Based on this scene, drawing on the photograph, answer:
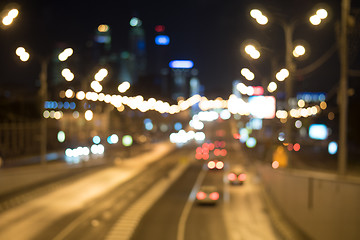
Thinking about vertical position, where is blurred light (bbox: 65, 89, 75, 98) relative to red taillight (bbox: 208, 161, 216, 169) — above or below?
above

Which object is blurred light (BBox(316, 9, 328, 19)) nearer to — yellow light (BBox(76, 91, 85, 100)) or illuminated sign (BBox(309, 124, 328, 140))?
yellow light (BBox(76, 91, 85, 100))

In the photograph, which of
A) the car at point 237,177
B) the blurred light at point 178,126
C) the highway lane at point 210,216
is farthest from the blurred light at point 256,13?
the blurred light at point 178,126

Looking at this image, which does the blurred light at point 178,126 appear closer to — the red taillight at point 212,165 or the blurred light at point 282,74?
the red taillight at point 212,165

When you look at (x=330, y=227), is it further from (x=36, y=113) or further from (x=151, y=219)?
(x=36, y=113)

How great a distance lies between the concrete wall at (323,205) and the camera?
13859 mm

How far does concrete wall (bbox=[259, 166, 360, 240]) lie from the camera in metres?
13.9

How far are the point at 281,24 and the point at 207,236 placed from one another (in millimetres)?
9497

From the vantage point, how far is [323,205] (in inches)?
649

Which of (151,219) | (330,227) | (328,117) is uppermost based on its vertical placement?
(328,117)

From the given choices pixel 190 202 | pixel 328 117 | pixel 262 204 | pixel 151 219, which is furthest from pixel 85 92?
pixel 328 117

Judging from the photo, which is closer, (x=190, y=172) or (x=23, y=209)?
(x=23, y=209)

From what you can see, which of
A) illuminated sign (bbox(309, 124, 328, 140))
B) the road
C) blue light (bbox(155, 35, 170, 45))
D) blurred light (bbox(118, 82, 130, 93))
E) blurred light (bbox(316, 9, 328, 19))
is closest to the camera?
blurred light (bbox(316, 9, 328, 19))

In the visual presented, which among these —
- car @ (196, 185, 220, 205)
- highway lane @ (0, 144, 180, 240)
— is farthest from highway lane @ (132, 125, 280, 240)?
highway lane @ (0, 144, 180, 240)

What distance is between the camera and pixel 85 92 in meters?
24.7
